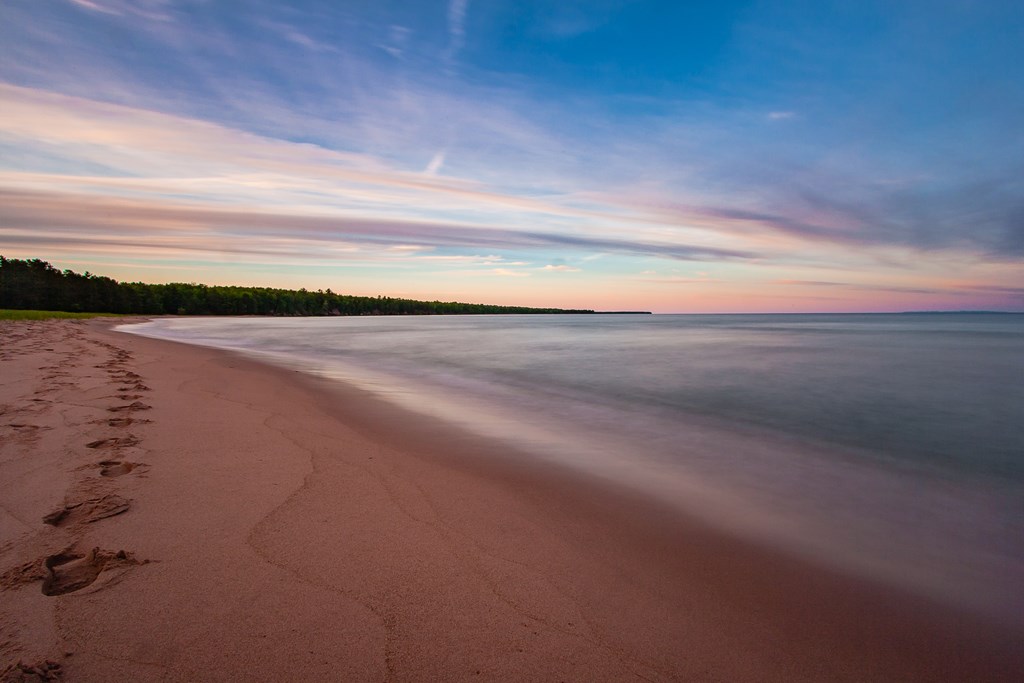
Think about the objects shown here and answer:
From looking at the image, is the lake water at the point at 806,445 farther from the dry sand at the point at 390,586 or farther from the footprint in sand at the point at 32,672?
Result: the footprint in sand at the point at 32,672

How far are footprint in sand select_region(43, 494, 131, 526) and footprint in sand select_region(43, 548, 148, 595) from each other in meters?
0.55

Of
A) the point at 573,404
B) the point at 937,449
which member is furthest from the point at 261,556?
the point at 937,449

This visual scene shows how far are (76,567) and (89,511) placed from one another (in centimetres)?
88

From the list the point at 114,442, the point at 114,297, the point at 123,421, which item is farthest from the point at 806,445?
the point at 114,297

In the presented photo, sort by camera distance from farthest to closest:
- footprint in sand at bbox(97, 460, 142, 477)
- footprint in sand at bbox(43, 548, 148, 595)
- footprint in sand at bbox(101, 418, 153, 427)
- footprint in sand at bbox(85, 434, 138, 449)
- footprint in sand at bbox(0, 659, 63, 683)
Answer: footprint in sand at bbox(101, 418, 153, 427) < footprint in sand at bbox(85, 434, 138, 449) < footprint in sand at bbox(97, 460, 142, 477) < footprint in sand at bbox(43, 548, 148, 595) < footprint in sand at bbox(0, 659, 63, 683)

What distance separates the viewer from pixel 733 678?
253cm

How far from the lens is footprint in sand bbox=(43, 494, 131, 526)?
3479 millimetres

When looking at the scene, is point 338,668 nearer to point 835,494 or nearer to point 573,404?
point 835,494

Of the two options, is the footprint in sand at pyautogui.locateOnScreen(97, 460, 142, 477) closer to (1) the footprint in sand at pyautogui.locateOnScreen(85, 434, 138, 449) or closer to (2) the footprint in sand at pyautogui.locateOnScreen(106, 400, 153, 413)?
(1) the footprint in sand at pyautogui.locateOnScreen(85, 434, 138, 449)

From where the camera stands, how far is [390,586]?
2992mm

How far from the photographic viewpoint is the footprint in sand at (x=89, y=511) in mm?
3479

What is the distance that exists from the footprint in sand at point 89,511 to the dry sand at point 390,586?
0.02 m

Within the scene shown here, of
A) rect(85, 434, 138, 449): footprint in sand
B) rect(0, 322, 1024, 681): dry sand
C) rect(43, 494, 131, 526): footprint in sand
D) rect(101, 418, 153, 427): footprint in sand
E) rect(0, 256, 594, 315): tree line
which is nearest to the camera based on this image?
rect(0, 322, 1024, 681): dry sand

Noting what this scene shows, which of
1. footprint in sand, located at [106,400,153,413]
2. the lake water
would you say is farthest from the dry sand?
footprint in sand, located at [106,400,153,413]
